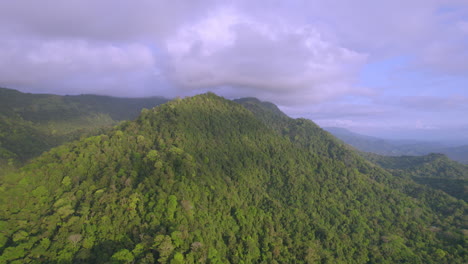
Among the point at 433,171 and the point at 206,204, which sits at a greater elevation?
the point at 206,204

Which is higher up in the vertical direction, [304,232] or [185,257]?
[185,257]

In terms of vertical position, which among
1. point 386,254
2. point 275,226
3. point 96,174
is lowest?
point 386,254

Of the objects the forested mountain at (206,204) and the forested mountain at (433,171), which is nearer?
the forested mountain at (206,204)

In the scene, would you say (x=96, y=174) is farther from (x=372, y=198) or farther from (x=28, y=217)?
(x=372, y=198)

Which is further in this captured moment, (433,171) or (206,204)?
(433,171)

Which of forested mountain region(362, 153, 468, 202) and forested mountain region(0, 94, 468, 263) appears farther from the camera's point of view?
forested mountain region(362, 153, 468, 202)

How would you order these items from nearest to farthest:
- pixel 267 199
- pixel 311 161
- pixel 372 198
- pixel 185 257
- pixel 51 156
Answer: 1. pixel 185 257
2. pixel 51 156
3. pixel 267 199
4. pixel 372 198
5. pixel 311 161

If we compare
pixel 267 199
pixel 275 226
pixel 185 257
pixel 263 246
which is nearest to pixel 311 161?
pixel 267 199

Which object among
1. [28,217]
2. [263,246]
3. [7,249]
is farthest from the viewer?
[263,246]
